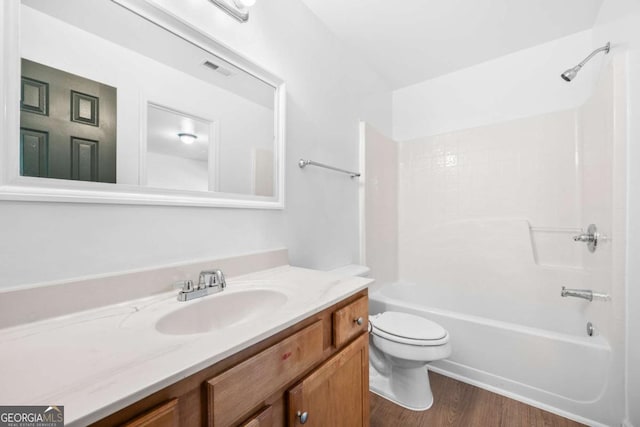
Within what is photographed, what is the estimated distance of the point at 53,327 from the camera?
0.62 metres

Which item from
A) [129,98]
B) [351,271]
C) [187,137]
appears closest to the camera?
[129,98]

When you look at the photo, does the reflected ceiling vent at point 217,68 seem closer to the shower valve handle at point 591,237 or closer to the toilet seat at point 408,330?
the toilet seat at point 408,330

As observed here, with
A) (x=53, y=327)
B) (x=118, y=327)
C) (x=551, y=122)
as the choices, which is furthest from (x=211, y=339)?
(x=551, y=122)

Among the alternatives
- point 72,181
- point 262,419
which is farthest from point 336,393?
point 72,181

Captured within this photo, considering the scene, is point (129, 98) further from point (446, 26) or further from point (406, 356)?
point (446, 26)

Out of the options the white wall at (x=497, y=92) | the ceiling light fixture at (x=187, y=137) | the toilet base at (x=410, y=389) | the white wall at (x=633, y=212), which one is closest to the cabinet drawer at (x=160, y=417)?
the ceiling light fixture at (x=187, y=137)

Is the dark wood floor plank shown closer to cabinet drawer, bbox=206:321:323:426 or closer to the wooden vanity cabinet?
the wooden vanity cabinet

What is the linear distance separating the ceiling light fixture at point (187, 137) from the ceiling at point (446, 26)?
1170mm

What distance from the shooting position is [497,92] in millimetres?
2156

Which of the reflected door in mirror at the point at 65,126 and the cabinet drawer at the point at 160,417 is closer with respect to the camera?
the cabinet drawer at the point at 160,417

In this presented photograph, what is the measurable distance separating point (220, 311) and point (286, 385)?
364mm

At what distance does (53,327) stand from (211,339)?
16.1 inches

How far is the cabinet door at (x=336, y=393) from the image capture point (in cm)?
71

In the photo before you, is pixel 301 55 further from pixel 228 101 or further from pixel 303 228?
pixel 303 228
